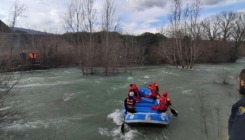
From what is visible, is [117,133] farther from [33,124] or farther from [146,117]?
[33,124]

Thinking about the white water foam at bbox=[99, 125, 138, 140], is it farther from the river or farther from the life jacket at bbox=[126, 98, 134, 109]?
the life jacket at bbox=[126, 98, 134, 109]

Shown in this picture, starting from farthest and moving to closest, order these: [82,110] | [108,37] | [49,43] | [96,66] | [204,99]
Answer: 1. [49,43]
2. [96,66]
3. [108,37]
4. [204,99]
5. [82,110]

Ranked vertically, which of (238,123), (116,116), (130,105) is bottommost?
(116,116)

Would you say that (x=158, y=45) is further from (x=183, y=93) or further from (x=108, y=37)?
(x=183, y=93)

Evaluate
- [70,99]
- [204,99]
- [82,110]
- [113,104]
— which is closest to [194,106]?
[204,99]

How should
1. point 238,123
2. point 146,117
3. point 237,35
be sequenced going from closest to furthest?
point 238,123, point 146,117, point 237,35

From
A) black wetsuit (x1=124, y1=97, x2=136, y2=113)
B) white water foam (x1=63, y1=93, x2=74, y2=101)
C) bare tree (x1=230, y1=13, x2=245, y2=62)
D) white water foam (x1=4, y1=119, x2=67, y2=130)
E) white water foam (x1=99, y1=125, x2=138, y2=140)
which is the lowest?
white water foam (x1=99, y1=125, x2=138, y2=140)

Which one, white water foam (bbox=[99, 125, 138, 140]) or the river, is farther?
the river

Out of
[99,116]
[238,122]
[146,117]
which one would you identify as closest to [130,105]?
[146,117]

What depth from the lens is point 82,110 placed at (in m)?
8.03

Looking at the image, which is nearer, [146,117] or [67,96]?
[146,117]

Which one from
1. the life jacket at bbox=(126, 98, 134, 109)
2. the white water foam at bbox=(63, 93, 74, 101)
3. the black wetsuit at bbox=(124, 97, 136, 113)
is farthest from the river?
the life jacket at bbox=(126, 98, 134, 109)

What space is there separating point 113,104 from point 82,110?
1464 millimetres

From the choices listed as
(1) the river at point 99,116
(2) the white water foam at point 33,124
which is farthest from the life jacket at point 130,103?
(2) the white water foam at point 33,124
